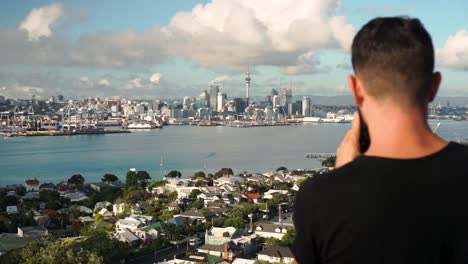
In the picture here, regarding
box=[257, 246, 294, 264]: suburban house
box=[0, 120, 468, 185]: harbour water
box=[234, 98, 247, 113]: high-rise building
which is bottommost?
box=[0, 120, 468, 185]: harbour water

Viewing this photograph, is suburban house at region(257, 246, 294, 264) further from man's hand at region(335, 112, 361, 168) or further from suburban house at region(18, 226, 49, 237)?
man's hand at region(335, 112, 361, 168)

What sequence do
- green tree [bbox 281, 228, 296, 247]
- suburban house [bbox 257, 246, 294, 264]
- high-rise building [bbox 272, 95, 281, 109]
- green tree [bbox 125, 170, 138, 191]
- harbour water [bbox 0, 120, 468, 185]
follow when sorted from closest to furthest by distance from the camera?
suburban house [bbox 257, 246, 294, 264] < green tree [bbox 281, 228, 296, 247] < green tree [bbox 125, 170, 138, 191] < harbour water [bbox 0, 120, 468, 185] < high-rise building [bbox 272, 95, 281, 109]

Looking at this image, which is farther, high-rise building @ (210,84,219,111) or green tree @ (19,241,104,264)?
high-rise building @ (210,84,219,111)

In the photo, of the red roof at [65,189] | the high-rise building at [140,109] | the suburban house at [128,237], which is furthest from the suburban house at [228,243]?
the high-rise building at [140,109]

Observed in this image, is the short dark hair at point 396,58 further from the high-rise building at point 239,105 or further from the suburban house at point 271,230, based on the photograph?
the high-rise building at point 239,105

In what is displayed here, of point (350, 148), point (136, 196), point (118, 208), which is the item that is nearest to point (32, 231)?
point (118, 208)

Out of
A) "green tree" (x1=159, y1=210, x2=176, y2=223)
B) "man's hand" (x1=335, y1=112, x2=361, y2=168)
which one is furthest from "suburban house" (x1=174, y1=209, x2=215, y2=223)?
"man's hand" (x1=335, y1=112, x2=361, y2=168)

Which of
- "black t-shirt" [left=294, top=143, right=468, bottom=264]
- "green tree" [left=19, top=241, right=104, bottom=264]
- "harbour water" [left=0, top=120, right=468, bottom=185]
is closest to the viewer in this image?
"black t-shirt" [left=294, top=143, right=468, bottom=264]
